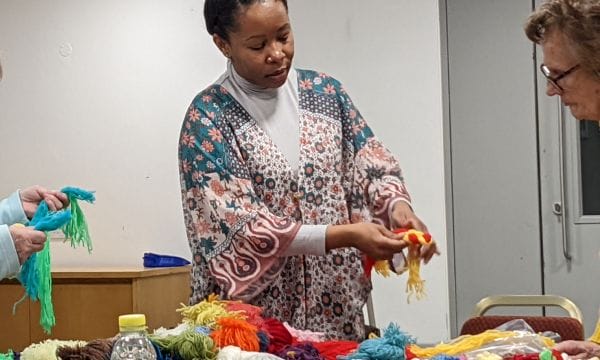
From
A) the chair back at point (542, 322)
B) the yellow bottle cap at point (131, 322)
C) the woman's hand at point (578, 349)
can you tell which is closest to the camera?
the yellow bottle cap at point (131, 322)

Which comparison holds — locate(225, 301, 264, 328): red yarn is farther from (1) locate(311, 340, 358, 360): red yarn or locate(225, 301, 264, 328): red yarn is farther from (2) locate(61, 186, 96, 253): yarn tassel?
(2) locate(61, 186, 96, 253): yarn tassel

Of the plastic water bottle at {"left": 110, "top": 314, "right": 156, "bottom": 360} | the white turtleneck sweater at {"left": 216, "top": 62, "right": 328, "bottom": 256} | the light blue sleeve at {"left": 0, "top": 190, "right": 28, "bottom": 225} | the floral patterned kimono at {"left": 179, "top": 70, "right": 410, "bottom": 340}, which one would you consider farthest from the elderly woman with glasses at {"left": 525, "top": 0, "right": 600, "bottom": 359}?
the light blue sleeve at {"left": 0, "top": 190, "right": 28, "bottom": 225}

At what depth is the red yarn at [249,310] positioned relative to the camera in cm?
161

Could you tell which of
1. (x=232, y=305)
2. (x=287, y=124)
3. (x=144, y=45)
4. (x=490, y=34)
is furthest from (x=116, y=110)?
(x=232, y=305)

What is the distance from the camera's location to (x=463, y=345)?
156 centimetres

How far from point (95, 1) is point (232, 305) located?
2.74 meters

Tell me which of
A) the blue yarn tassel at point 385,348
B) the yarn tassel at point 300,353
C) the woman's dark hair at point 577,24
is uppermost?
the woman's dark hair at point 577,24

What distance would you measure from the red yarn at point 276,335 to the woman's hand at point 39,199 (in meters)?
0.50

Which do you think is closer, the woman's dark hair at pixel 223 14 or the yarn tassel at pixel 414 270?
the yarn tassel at pixel 414 270

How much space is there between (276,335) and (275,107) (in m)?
0.56

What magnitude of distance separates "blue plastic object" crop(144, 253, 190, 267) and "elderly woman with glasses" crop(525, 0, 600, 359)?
241 centimetres

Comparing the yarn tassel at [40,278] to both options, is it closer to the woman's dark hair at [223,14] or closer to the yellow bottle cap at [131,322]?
the yellow bottle cap at [131,322]

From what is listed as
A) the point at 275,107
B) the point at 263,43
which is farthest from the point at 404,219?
the point at 263,43

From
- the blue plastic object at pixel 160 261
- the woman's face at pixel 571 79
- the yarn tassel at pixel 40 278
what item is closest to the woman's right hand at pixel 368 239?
the woman's face at pixel 571 79
